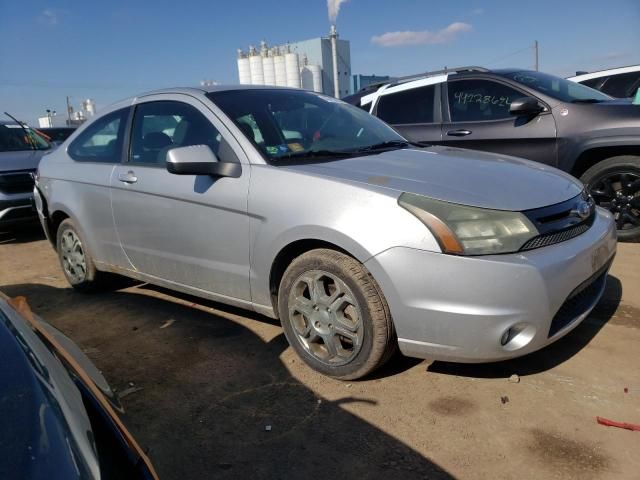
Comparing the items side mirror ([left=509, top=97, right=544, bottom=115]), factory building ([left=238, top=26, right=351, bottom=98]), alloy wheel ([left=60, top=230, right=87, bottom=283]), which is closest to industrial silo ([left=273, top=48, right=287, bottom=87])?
factory building ([left=238, top=26, right=351, bottom=98])

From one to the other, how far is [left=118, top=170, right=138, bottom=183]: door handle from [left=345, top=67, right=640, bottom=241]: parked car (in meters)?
2.22

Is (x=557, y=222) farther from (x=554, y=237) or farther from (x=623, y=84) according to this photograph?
(x=623, y=84)

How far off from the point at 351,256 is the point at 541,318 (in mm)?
926

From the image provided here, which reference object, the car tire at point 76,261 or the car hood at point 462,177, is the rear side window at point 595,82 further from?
the car tire at point 76,261

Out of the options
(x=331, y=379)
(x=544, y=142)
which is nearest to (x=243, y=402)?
(x=331, y=379)

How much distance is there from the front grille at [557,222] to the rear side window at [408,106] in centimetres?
324

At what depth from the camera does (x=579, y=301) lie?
2791 millimetres

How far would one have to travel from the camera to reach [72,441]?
3.90 ft

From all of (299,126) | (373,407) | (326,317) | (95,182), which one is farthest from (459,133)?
(373,407)

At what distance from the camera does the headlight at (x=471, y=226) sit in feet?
7.84

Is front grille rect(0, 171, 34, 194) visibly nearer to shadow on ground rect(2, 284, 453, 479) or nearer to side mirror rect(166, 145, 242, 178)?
shadow on ground rect(2, 284, 453, 479)

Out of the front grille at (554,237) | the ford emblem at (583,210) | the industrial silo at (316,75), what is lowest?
the front grille at (554,237)

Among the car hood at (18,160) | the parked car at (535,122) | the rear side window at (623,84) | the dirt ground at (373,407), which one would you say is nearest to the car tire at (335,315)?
the dirt ground at (373,407)

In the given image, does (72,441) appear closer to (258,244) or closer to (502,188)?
(258,244)
